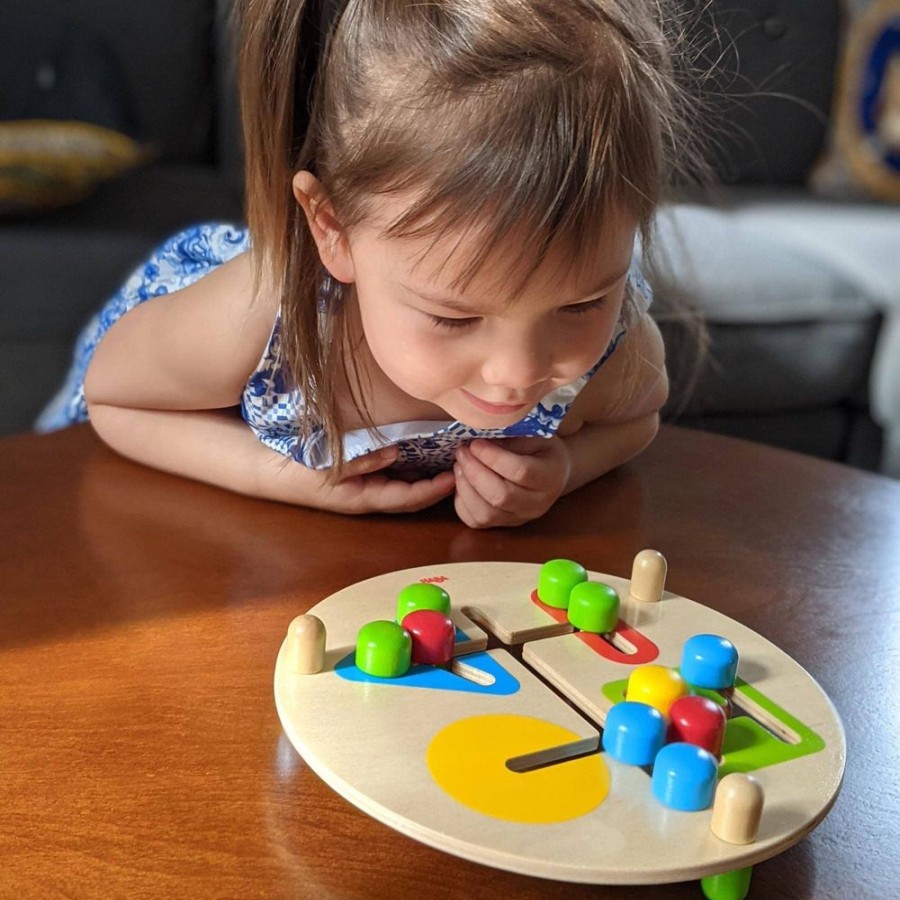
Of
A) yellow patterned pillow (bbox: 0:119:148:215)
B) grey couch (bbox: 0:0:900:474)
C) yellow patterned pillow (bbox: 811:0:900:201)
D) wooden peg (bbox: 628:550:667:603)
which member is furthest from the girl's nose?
yellow patterned pillow (bbox: 811:0:900:201)

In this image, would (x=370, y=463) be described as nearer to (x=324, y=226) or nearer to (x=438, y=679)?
(x=324, y=226)

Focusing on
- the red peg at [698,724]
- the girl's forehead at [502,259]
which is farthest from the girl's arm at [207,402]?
the red peg at [698,724]

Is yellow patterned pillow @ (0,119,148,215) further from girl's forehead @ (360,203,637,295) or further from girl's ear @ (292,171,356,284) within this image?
girl's forehead @ (360,203,637,295)

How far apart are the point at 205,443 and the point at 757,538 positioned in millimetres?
411

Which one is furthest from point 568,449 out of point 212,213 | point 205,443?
point 212,213

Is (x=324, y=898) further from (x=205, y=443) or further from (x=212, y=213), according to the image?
(x=212, y=213)

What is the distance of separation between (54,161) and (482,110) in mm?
1068

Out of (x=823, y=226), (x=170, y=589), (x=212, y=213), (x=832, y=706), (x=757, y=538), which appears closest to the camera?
(x=832, y=706)

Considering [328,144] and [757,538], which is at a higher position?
[328,144]

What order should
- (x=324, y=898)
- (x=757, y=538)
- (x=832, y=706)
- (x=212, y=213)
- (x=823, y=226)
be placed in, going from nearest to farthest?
(x=324, y=898), (x=832, y=706), (x=757, y=538), (x=212, y=213), (x=823, y=226)

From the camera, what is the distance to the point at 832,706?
0.58 meters

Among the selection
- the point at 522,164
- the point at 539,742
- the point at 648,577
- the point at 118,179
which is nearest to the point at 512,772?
the point at 539,742

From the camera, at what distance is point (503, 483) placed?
2.71 ft

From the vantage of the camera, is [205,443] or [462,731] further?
[205,443]
